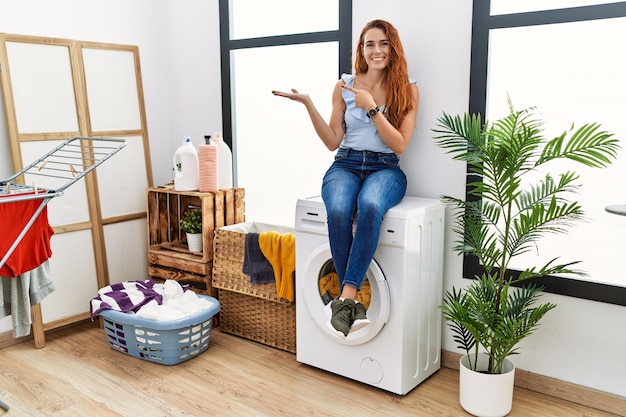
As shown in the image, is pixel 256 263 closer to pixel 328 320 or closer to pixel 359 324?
pixel 328 320

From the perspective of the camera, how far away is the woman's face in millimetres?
2531

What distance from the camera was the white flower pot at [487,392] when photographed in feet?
7.47

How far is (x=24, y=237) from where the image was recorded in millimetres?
2342

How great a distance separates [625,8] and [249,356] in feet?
7.17

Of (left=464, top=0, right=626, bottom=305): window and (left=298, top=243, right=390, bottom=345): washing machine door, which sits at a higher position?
(left=464, top=0, right=626, bottom=305): window

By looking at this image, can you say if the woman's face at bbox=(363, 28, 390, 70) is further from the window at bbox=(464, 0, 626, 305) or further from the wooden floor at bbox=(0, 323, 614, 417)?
the wooden floor at bbox=(0, 323, 614, 417)

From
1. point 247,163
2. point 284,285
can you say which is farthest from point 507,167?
point 247,163

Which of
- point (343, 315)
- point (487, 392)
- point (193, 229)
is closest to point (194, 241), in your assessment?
point (193, 229)

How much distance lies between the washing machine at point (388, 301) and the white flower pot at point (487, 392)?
255 mm

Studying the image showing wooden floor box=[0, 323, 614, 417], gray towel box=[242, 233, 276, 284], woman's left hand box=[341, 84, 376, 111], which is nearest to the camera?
wooden floor box=[0, 323, 614, 417]

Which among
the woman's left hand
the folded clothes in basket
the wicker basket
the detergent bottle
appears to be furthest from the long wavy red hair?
the folded clothes in basket

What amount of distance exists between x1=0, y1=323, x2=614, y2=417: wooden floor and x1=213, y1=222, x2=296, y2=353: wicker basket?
96 mm

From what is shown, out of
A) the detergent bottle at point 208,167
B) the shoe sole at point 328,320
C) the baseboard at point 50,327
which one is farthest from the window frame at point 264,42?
the baseboard at point 50,327

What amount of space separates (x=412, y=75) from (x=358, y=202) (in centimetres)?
72
